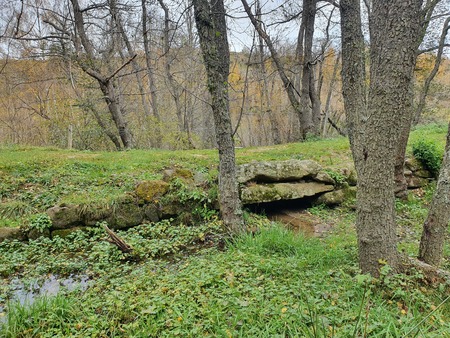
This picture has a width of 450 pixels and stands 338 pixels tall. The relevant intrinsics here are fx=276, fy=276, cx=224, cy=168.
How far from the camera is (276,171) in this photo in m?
5.13

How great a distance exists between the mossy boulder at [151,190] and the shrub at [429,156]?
547 cm

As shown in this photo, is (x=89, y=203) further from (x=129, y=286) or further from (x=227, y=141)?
(x=227, y=141)

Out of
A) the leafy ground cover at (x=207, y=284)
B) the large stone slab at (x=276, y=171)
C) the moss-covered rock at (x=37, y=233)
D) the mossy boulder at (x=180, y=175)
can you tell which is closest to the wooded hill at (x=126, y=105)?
the mossy boulder at (x=180, y=175)

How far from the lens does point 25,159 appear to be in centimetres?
592

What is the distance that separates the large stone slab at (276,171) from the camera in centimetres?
504

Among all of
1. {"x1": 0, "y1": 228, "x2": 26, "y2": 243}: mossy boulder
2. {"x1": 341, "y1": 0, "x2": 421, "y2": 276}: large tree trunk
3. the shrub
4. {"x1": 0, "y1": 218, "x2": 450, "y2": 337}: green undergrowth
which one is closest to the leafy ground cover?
{"x1": 0, "y1": 218, "x2": 450, "y2": 337}: green undergrowth

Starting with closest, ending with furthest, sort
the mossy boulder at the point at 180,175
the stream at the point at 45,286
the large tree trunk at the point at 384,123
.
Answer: the large tree trunk at the point at 384,123 → the stream at the point at 45,286 → the mossy boulder at the point at 180,175

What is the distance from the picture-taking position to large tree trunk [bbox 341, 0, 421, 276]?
1951 mm

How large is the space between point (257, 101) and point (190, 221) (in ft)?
40.8

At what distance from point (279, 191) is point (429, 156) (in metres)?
3.64

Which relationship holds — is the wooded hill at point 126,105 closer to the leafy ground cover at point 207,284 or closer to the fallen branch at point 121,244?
the leafy ground cover at point 207,284

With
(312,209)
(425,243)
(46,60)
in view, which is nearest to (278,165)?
(312,209)

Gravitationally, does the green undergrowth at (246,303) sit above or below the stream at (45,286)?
above

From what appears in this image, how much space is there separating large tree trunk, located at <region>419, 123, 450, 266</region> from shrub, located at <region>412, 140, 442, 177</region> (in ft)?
13.4
